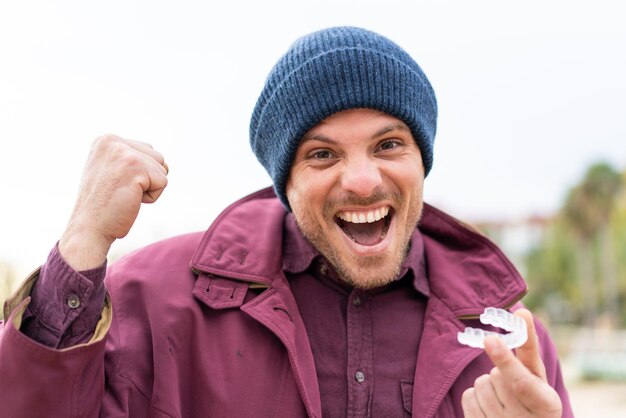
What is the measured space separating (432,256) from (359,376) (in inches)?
30.5

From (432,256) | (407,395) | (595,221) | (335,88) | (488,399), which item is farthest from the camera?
(595,221)

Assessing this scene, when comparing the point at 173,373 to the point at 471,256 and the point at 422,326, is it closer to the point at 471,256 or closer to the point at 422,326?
the point at 422,326

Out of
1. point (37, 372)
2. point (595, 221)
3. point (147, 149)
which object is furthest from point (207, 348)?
point (595, 221)

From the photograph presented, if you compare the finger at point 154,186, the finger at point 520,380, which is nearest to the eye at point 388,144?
the finger at point 154,186

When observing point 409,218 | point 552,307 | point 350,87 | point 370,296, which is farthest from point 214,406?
point 552,307

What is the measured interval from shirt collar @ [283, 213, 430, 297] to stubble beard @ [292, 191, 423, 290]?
0.06 meters

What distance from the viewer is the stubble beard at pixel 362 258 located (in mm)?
2926

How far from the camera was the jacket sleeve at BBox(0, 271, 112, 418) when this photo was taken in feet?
7.27

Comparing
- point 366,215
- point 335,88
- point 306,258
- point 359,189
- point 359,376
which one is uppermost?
point 335,88

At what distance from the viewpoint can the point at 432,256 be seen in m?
3.33

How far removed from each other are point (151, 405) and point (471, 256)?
1533mm

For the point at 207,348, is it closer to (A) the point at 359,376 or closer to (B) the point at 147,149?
(A) the point at 359,376

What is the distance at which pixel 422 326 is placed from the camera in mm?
3020

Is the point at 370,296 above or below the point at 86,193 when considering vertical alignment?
below
